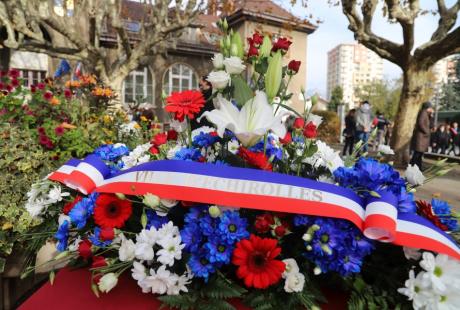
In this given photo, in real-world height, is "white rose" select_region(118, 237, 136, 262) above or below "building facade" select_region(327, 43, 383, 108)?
below

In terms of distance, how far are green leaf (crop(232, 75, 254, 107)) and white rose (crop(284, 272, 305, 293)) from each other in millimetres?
511

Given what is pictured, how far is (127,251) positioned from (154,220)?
4.7 inches

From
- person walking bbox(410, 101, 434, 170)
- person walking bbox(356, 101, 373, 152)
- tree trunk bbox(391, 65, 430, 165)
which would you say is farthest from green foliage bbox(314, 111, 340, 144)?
person walking bbox(410, 101, 434, 170)

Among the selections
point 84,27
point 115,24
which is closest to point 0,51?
point 84,27

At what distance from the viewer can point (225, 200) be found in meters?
1.00

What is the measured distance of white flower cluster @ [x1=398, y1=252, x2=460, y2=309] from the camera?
892 mm

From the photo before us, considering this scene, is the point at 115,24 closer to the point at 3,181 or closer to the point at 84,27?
the point at 84,27

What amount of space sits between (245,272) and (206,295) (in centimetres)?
13

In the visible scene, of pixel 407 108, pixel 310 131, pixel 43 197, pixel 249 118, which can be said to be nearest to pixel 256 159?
pixel 249 118

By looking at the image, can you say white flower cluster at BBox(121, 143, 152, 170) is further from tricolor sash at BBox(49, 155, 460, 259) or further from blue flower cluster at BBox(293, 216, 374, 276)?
blue flower cluster at BBox(293, 216, 374, 276)

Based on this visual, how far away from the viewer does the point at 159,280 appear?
100 cm

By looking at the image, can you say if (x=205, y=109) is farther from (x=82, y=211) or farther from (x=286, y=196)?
(x=286, y=196)

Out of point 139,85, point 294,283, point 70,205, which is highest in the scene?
point 139,85

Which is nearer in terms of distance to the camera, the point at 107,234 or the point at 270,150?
the point at 107,234
